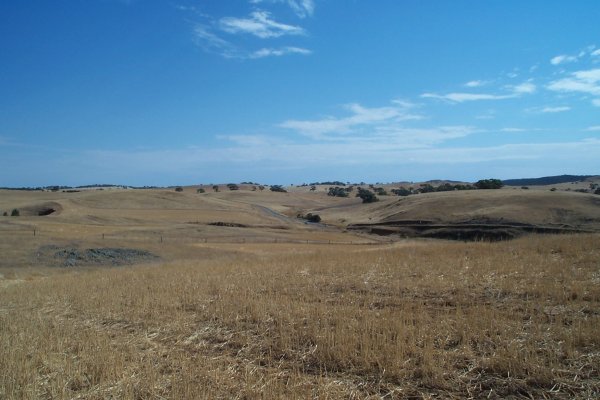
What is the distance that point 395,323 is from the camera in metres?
8.12

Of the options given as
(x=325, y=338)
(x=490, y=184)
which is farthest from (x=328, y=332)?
(x=490, y=184)

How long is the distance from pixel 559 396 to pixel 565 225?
54.8 metres

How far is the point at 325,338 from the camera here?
762 cm

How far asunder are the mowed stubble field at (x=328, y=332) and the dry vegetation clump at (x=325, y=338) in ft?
0.10

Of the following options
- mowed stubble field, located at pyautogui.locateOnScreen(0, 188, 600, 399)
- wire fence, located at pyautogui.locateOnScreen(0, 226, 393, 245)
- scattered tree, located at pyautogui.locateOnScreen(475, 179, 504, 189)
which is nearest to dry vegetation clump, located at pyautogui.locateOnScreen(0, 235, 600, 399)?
mowed stubble field, located at pyautogui.locateOnScreen(0, 188, 600, 399)

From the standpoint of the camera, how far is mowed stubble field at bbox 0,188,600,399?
6.01m

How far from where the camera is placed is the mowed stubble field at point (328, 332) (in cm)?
601

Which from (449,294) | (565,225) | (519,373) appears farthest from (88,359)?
(565,225)

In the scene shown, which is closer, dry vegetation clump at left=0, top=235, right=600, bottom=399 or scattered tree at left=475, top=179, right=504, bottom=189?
dry vegetation clump at left=0, top=235, right=600, bottom=399

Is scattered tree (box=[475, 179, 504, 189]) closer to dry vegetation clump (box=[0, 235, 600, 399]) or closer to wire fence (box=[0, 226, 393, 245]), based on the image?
wire fence (box=[0, 226, 393, 245])

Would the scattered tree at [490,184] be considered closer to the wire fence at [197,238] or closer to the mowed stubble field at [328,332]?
the wire fence at [197,238]

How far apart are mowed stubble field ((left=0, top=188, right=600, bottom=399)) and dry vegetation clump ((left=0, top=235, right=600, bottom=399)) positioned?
30 millimetres

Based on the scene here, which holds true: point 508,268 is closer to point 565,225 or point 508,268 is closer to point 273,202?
point 565,225

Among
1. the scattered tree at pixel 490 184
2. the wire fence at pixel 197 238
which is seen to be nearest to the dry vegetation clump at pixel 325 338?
the wire fence at pixel 197 238
